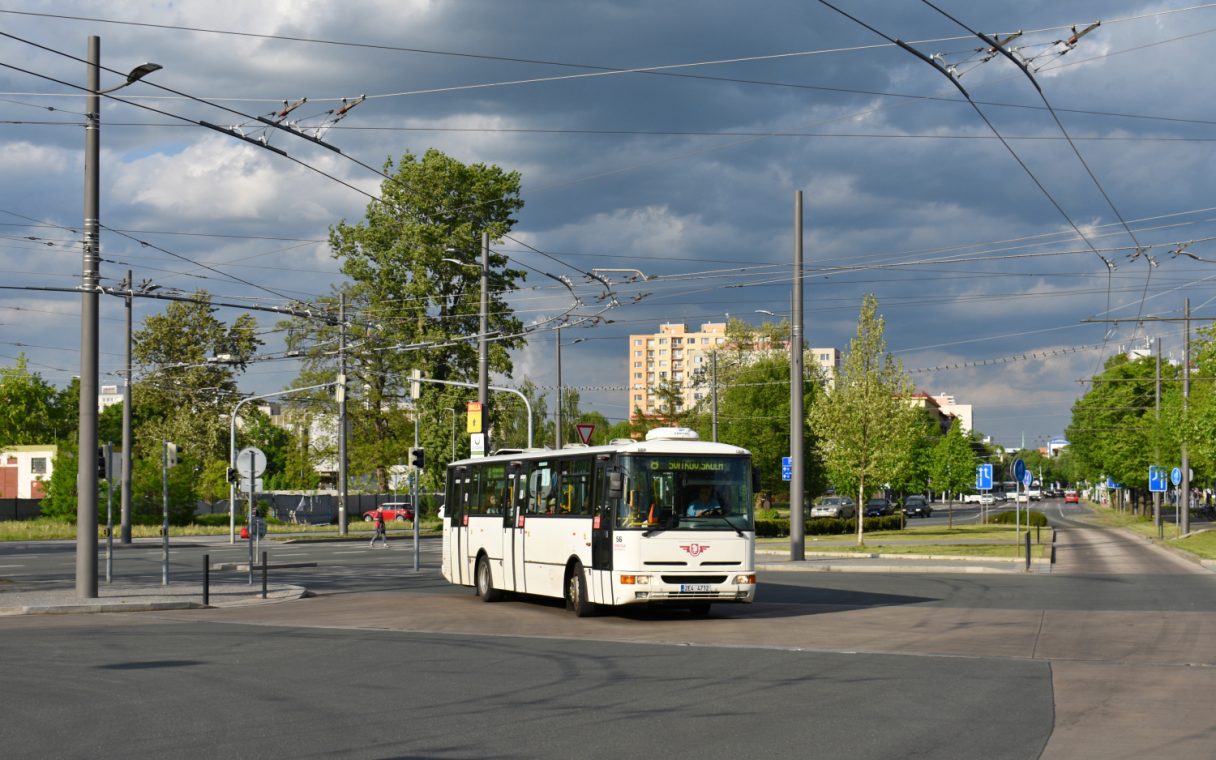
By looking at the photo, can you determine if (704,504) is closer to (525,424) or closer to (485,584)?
(485,584)

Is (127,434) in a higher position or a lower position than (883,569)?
higher

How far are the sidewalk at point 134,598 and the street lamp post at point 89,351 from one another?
745 millimetres

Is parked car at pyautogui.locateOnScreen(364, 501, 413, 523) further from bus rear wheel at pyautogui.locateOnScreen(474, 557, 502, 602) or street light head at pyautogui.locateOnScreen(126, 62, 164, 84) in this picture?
street light head at pyautogui.locateOnScreen(126, 62, 164, 84)

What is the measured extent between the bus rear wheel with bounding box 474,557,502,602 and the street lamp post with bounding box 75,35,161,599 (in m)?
6.78

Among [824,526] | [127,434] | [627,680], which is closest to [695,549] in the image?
[627,680]

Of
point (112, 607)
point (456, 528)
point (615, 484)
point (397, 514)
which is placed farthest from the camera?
point (397, 514)

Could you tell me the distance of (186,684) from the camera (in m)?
12.7

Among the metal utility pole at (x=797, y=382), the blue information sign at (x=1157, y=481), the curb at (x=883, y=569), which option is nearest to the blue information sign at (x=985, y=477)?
the curb at (x=883, y=569)

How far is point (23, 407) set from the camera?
3671 inches

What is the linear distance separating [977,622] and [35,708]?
1271 centimetres

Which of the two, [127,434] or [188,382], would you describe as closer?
[127,434]

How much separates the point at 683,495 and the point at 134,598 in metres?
10.6

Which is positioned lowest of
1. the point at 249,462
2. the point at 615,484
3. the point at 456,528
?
the point at 456,528

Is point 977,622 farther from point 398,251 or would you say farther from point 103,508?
point 398,251
